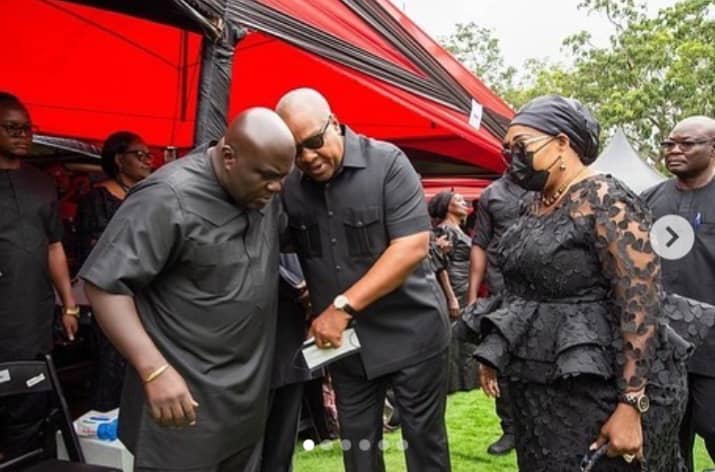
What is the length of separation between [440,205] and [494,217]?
179 centimetres

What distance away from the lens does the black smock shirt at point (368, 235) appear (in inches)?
106

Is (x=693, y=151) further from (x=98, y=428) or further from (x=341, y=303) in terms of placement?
(x=98, y=428)

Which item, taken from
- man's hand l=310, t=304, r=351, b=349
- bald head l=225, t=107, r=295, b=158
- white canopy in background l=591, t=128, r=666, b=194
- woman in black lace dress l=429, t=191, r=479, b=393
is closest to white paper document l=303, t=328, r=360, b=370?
man's hand l=310, t=304, r=351, b=349

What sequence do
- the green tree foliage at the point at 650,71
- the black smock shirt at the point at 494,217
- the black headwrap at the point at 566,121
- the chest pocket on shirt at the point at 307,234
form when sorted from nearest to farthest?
the black headwrap at the point at 566,121, the chest pocket on shirt at the point at 307,234, the black smock shirt at the point at 494,217, the green tree foliage at the point at 650,71

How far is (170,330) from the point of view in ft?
6.70

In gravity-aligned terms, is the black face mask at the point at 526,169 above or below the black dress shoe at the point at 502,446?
above

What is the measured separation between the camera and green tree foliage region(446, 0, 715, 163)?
17.8 metres

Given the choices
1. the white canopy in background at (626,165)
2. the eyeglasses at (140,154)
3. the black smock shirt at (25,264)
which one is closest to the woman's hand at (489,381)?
the black smock shirt at (25,264)

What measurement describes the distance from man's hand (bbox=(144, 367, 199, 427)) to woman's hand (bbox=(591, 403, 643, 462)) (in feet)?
4.03

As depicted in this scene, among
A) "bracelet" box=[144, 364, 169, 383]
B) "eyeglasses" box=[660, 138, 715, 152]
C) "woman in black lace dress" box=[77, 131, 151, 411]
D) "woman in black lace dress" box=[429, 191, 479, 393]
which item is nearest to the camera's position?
"bracelet" box=[144, 364, 169, 383]

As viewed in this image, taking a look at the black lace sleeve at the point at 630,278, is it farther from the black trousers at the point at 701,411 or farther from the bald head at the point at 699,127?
the bald head at the point at 699,127

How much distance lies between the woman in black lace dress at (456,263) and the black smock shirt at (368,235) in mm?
3159

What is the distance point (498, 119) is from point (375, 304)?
2518 mm

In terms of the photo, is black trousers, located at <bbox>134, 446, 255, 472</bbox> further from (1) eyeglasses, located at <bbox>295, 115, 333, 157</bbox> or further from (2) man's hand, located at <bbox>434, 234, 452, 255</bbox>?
(2) man's hand, located at <bbox>434, 234, 452, 255</bbox>
